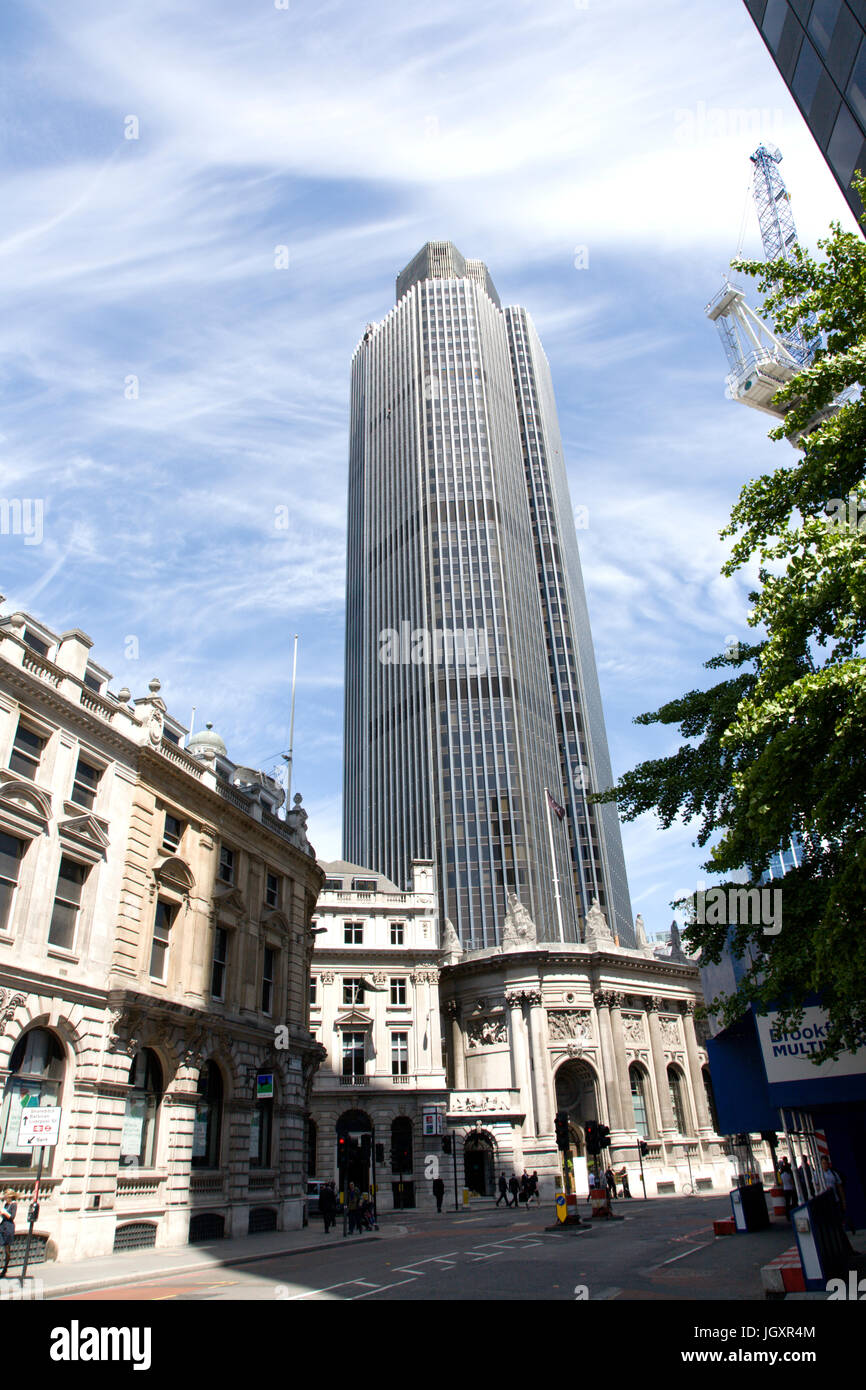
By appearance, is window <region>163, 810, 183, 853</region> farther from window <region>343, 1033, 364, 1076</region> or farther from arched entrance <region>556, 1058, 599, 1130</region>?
arched entrance <region>556, 1058, 599, 1130</region>

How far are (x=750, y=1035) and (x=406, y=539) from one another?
108633 mm

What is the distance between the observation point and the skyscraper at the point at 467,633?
346 feet

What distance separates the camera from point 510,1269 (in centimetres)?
1675

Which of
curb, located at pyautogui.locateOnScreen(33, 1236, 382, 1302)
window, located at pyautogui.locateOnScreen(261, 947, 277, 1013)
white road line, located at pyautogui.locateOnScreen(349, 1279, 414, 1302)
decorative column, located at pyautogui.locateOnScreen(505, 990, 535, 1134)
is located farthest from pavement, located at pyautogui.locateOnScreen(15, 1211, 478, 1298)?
decorative column, located at pyautogui.locateOnScreen(505, 990, 535, 1134)

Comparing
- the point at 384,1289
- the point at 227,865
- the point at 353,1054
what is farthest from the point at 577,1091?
the point at 384,1289

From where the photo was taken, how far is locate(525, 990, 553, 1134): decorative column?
5494cm

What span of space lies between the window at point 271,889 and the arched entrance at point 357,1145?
23494 mm

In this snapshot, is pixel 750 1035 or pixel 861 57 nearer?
pixel 861 57

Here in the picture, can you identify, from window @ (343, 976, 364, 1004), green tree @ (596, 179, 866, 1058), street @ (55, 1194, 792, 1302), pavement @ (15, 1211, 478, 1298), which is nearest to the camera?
green tree @ (596, 179, 866, 1058)

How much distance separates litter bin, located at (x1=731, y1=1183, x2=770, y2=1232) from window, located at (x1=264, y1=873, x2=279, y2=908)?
70.1 feet

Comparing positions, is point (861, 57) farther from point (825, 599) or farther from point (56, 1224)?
point (56, 1224)

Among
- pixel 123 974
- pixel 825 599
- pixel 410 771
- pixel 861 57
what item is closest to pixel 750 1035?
pixel 825 599

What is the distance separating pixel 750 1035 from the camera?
23031mm

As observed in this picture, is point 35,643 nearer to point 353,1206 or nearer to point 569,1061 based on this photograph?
point 353,1206
